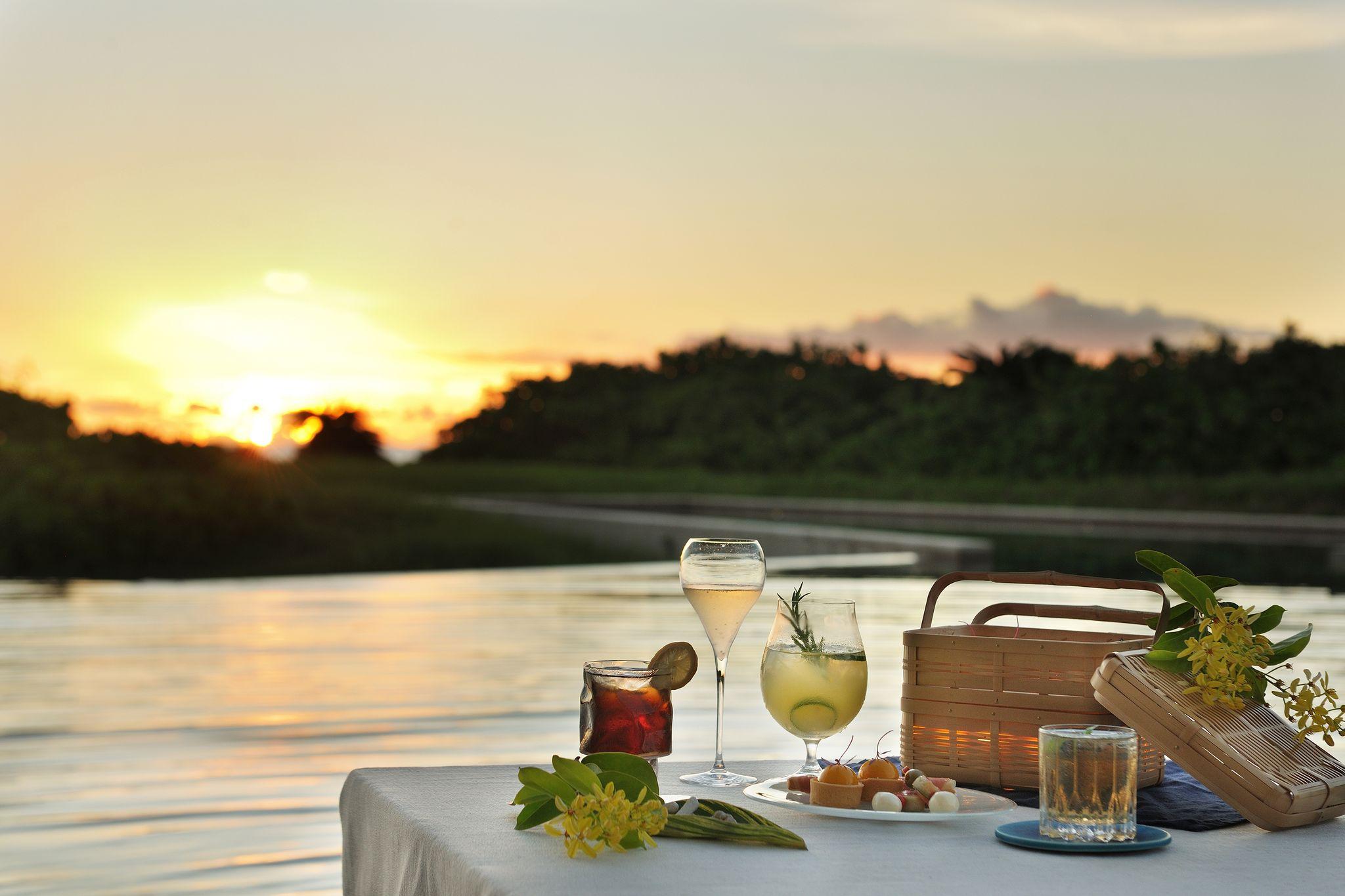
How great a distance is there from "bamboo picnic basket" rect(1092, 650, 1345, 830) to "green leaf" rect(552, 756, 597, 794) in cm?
49

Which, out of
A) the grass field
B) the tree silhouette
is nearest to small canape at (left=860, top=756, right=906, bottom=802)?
the grass field

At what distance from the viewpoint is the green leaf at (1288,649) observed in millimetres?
1319

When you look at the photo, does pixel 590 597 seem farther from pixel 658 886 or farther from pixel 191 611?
pixel 658 886

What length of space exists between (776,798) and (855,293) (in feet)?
77.1

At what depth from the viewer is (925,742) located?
150 cm

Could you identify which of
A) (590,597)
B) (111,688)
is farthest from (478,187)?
(111,688)

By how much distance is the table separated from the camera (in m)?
1.04

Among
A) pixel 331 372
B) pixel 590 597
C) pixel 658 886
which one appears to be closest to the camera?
pixel 658 886

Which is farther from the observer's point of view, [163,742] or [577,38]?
[577,38]

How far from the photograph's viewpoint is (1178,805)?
136 centimetres

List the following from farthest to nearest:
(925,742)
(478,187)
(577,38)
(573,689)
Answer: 1. (478,187)
2. (577,38)
3. (573,689)
4. (925,742)

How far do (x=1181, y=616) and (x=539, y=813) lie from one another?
676 mm

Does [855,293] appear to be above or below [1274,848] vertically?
above

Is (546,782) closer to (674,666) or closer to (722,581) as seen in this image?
(674,666)
